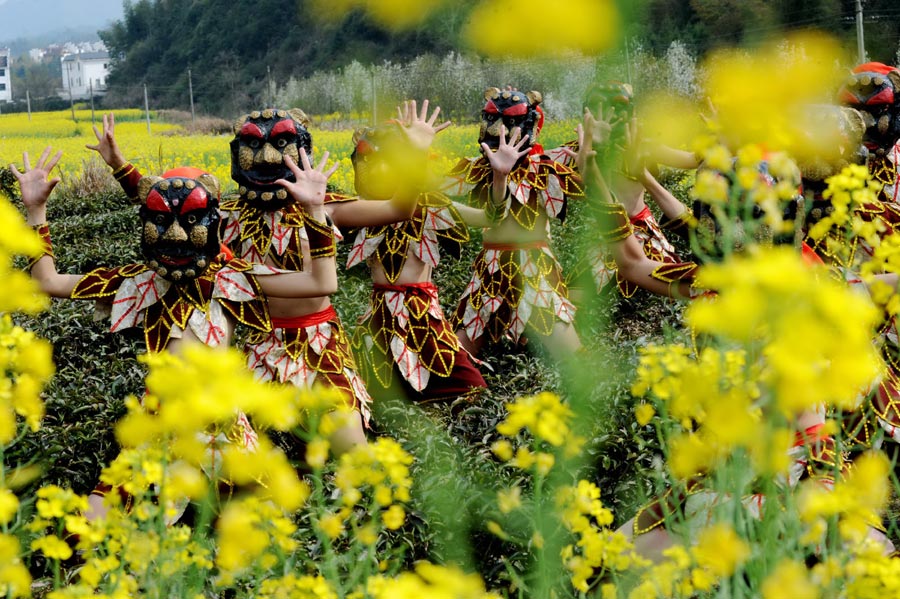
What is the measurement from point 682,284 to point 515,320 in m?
1.90

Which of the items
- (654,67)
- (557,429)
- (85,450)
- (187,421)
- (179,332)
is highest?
(654,67)

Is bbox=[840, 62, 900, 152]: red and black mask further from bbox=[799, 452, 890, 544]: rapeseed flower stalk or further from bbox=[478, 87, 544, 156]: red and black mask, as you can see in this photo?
bbox=[799, 452, 890, 544]: rapeseed flower stalk

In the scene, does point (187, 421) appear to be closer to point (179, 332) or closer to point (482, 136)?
point (179, 332)

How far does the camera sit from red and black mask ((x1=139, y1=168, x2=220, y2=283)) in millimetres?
2893

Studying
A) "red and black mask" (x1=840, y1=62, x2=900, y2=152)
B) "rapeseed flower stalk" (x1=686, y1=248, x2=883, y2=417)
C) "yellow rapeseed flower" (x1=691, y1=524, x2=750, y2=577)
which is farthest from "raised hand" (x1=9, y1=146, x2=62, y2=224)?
"red and black mask" (x1=840, y1=62, x2=900, y2=152)

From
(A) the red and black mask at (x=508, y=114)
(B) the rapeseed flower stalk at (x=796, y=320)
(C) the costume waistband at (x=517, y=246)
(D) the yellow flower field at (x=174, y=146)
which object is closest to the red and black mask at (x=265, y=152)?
(D) the yellow flower field at (x=174, y=146)

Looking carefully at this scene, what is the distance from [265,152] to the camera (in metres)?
3.45

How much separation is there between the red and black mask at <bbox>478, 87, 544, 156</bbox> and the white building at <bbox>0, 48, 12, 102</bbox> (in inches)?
1422

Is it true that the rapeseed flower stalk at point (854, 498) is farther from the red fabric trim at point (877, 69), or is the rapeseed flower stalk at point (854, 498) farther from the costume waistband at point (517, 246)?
the costume waistband at point (517, 246)

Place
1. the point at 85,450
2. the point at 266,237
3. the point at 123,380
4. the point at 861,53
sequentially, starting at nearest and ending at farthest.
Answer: the point at 861,53 → the point at 266,237 → the point at 85,450 → the point at 123,380

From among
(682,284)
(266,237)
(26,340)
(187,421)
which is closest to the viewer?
(187,421)

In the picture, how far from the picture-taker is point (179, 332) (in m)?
2.95

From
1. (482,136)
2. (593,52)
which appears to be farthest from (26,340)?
(482,136)

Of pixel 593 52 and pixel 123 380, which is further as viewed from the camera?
pixel 123 380
